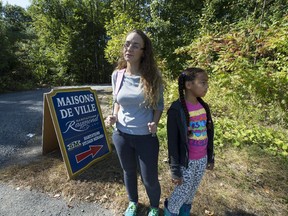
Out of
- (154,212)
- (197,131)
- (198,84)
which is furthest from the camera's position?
(154,212)

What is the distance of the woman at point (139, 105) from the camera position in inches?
70.6

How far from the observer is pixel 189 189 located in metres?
1.94

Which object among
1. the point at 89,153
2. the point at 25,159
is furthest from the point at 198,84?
the point at 25,159

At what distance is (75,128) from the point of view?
3.02 metres

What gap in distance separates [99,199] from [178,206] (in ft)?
3.36

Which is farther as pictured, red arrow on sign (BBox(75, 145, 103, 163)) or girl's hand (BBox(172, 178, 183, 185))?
red arrow on sign (BBox(75, 145, 103, 163))

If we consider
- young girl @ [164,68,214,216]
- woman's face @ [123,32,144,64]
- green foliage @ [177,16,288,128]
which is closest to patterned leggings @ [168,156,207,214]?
young girl @ [164,68,214,216]

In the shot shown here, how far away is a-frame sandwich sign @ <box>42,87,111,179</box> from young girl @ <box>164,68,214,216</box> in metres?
1.47

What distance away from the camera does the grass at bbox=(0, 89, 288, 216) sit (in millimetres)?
2463

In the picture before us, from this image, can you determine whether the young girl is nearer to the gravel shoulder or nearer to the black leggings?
the black leggings

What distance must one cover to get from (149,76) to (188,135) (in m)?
0.56

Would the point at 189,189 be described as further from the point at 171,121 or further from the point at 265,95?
the point at 265,95

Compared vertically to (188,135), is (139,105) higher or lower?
higher

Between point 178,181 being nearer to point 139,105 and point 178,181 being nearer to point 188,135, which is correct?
point 188,135
